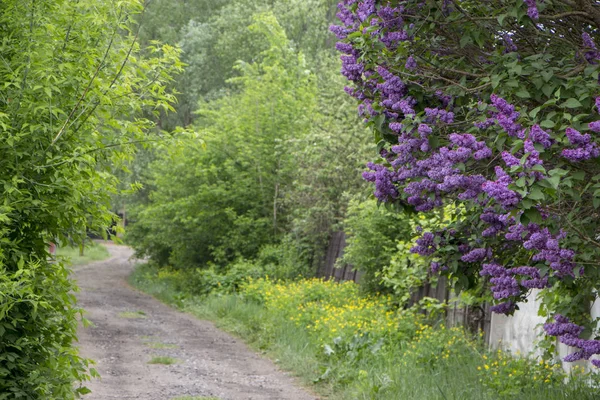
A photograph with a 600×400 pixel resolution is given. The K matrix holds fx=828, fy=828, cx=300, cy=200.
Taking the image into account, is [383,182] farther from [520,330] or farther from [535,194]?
[520,330]

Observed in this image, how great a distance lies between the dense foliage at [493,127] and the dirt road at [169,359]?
16.3 ft

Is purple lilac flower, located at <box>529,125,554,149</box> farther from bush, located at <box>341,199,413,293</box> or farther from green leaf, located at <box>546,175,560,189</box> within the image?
bush, located at <box>341,199,413,293</box>

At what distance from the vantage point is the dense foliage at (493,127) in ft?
16.7

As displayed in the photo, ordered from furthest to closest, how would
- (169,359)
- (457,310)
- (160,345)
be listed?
1. (160,345)
2. (169,359)
3. (457,310)

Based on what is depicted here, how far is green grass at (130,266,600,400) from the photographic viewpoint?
28.3 ft

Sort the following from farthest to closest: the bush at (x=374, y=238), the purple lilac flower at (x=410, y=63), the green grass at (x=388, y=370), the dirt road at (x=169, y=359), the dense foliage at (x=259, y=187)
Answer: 1. the dense foliage at (x=259, y=187)
2. the bush at (x=374, y=238)
3. the dirt road at (x=169, y=359)
4. the green grass at (x=388, y=370)
5. the purple lilac flower at (x=410, y=63)

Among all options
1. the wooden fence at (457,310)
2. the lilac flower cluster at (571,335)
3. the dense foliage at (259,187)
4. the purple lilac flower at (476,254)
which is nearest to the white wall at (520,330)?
the wooden fence at (457,310)

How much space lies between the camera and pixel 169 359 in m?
13.1

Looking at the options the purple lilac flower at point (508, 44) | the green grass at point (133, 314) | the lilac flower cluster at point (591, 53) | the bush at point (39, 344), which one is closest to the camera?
the lilac flower cluster at point (591, 53)

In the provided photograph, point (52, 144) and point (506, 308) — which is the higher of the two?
point (52, 144)

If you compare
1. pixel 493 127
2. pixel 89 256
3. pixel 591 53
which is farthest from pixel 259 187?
pixel 89 256

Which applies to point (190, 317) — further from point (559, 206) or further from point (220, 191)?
point (559, 206)

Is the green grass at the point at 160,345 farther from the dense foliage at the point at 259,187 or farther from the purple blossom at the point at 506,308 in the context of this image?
the purple blossom at the point at 506,308

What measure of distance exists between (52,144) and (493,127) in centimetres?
335
